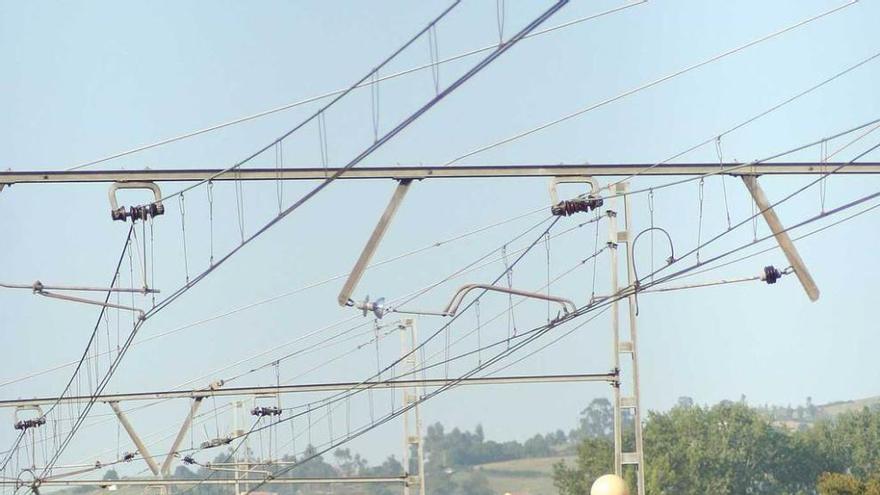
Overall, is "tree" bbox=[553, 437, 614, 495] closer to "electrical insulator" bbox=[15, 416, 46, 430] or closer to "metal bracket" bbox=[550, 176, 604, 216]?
"electrical insulator" bbox=[15, 416, 46, 430]

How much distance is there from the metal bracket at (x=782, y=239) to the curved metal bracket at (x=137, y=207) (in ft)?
26.0

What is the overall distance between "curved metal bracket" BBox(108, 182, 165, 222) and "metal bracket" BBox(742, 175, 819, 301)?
26.0ft

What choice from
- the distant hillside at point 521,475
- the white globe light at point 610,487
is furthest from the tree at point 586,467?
the white globe light at point 610,487

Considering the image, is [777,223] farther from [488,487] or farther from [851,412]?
[488,487]

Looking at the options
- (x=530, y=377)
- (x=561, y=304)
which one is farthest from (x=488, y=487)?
(x=561, y=304)

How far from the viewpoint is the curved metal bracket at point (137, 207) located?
984 inches

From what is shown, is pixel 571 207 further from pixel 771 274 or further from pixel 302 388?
pixel 302 388

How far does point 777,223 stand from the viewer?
79.4 ft

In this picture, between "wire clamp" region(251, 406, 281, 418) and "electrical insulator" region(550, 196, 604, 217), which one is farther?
"wire clamp" region(251, 406, 281, 418)

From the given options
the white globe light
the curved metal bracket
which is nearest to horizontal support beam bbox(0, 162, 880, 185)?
the curved metal bracket

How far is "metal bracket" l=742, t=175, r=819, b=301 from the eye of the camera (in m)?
24.2

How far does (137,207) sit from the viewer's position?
85.8ft

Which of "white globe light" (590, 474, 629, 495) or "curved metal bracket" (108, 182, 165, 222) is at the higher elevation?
"curved metal bracket" (108, 182, 165, 222)

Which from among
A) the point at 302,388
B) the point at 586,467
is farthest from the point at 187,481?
the point at 586,467
